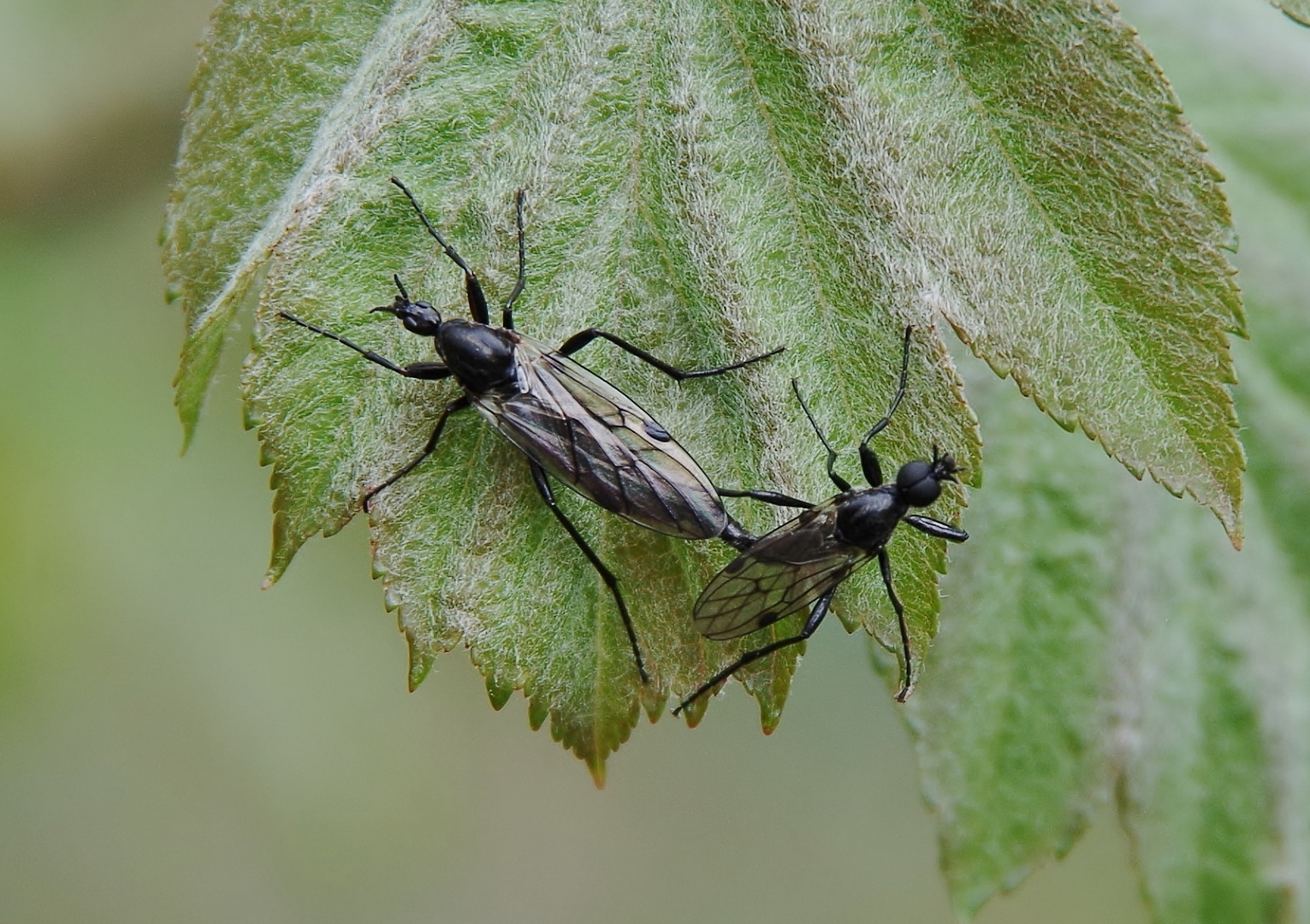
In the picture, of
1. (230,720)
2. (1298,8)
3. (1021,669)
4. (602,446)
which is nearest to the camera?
(1298,8)

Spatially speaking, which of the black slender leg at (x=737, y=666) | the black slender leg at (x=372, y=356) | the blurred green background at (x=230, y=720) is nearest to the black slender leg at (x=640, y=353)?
the black slender leg at (x=372, y=356)

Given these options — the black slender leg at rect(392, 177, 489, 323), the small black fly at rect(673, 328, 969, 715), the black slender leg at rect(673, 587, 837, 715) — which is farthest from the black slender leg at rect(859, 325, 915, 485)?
the black slender leg at rect(392, 177, 489, 323)

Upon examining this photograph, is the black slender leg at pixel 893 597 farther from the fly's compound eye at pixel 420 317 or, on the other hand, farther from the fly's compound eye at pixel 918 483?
the fly's compound eye at pixel 420 317

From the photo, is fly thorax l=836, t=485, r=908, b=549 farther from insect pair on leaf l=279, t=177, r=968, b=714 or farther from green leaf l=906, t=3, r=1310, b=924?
green leaf l=906, t=3, r=1310, b=924

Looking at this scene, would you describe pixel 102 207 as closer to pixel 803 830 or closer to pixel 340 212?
pixel 340 212

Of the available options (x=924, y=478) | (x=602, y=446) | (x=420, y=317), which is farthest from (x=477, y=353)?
(x=924, y=478)

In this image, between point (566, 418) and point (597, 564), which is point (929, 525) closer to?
point (597, 564)

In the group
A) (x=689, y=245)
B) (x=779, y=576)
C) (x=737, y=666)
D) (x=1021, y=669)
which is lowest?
(x=1021, y=669)
